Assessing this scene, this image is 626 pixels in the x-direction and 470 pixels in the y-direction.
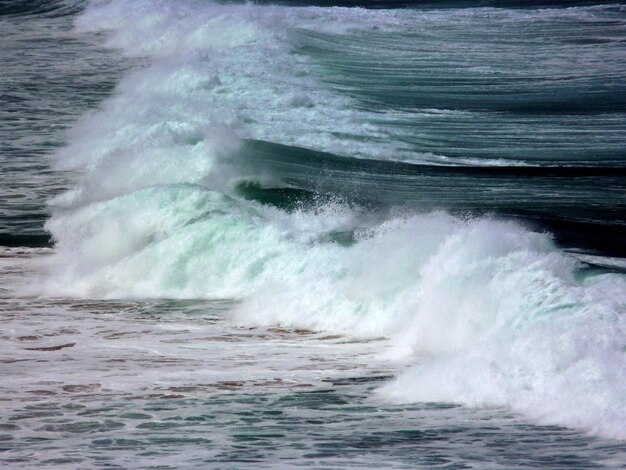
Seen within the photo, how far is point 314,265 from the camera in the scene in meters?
11.9

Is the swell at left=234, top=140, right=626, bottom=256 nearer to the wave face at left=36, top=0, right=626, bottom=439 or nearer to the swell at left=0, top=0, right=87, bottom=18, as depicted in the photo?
the wave face at left=36, top=0, right=626, bottom=439

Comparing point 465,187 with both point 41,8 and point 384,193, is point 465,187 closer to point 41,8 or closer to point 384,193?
point 384,193

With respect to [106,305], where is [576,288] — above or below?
above

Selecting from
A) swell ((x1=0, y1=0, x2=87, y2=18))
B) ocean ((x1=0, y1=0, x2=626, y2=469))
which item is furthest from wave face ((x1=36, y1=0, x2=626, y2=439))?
swell ((x1=0, y1=0, x2=87, y2=18))

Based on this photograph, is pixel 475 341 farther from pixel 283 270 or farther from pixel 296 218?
pixel 296 218

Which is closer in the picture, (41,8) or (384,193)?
(384,193)

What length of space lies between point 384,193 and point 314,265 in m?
4.40

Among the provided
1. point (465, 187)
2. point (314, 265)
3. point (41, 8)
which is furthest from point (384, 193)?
point (41, 8)

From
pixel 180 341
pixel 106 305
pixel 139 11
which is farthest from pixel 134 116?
pixel 139 11

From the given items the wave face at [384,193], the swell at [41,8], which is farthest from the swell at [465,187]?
the swell at [41,8]

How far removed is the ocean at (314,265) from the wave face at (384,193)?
0.11 feet

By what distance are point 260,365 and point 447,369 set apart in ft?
4.59

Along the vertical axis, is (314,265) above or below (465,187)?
above

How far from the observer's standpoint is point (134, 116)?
20.9 m
